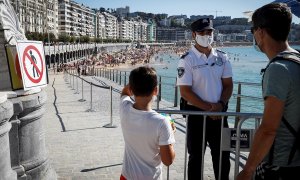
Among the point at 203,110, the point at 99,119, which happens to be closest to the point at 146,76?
the point at 203,110

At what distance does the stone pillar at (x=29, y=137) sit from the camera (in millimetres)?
4108

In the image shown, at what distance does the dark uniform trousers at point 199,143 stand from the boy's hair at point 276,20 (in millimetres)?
1840

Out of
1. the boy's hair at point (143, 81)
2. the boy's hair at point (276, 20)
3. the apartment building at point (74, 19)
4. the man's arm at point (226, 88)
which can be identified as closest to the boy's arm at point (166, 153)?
the boy's hair at point (143, 81)

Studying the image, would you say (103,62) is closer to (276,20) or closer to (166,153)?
(166,153)

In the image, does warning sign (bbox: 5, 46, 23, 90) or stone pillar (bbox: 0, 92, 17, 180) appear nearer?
stone pillar (bbox: 0, 92, 17, 180)

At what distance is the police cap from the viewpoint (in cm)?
426

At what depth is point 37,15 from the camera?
390ft

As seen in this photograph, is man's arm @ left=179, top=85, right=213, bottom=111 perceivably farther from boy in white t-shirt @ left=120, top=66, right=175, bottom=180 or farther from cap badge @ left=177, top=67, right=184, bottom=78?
boy in white t-shirt @ left=120, top=66, right=175, bottom=180

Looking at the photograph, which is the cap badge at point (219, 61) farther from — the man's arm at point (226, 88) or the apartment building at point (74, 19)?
the apartment building at point (74, 19)

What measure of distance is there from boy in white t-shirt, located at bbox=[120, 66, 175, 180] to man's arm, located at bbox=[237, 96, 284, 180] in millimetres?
647

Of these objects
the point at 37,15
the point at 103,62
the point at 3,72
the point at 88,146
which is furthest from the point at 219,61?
the point at 37,15

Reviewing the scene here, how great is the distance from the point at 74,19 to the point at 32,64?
161272 mm

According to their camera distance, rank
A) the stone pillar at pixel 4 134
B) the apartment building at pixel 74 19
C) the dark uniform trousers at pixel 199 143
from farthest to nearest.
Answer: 1. the apartment building at pixel 74 19
2. the dark uniform trousers at pixel 199 143
3. the stone pillar at pixel 4 134

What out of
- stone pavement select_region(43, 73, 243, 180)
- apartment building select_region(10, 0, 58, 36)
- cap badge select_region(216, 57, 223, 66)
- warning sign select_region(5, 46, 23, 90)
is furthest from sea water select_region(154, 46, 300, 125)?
apartment building select_region(10, 0, 58, 36)
